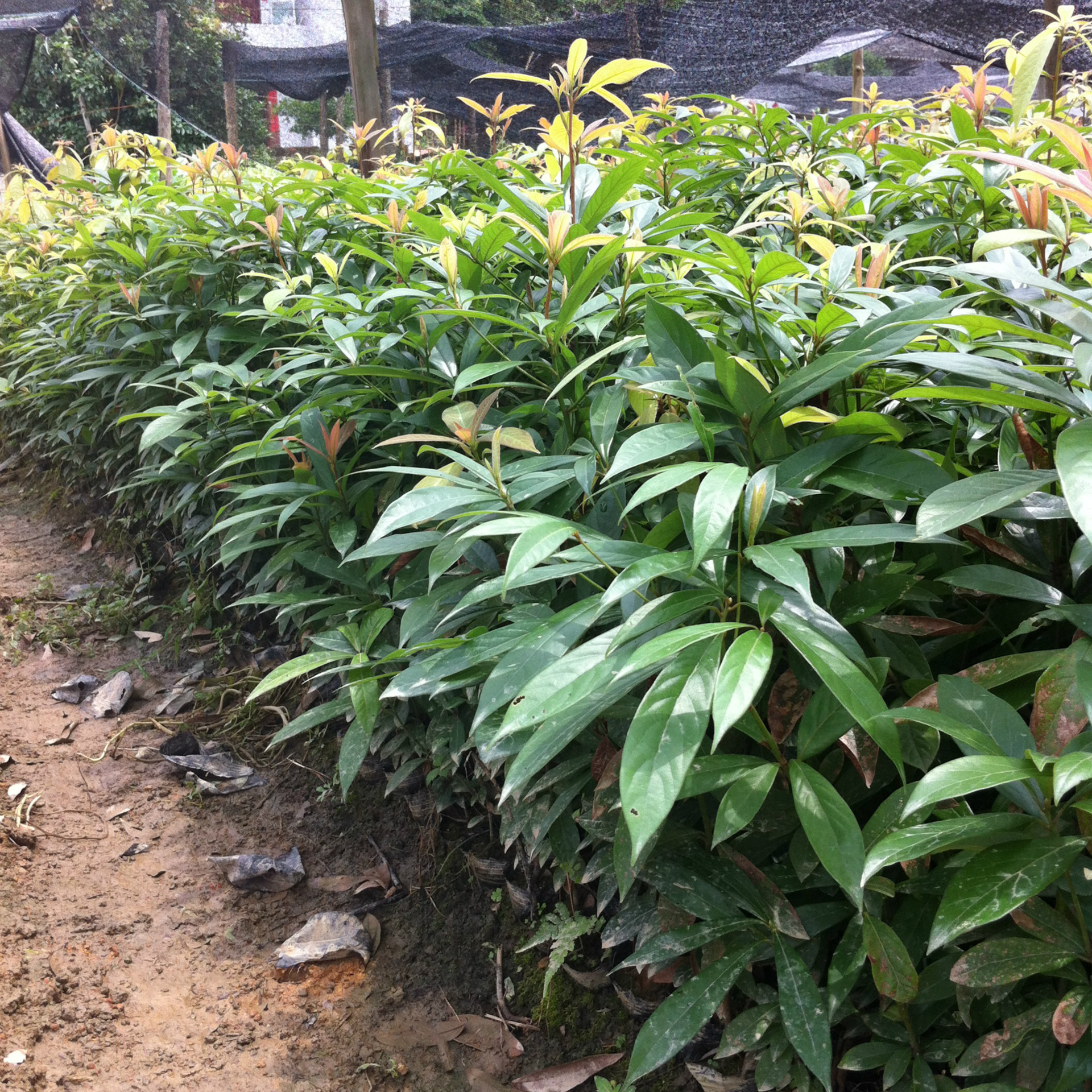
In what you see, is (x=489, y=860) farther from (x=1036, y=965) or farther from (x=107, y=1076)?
(x=1036, y=965)

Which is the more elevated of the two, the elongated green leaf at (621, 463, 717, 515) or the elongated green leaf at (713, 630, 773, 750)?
the elongated green leaf at (621, 463, 717, 515)

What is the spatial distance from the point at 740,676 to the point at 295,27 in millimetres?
18147

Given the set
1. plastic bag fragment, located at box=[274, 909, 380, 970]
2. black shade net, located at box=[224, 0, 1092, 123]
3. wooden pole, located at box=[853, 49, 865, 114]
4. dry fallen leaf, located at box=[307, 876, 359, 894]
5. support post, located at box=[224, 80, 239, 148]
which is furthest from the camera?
support post, located at box=[224, 80, 239, 148]

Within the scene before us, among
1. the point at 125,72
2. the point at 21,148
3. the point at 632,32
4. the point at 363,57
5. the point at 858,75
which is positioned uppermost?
the point at 125,72

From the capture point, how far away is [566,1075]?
48.4 inches

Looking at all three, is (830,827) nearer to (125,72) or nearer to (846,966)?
(846,966)

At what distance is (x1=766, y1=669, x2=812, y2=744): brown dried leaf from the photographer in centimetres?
97

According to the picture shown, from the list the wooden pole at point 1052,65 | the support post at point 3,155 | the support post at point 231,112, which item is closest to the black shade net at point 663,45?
the support post at point 231,112

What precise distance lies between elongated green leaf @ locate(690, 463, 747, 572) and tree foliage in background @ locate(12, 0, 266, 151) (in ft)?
52.3

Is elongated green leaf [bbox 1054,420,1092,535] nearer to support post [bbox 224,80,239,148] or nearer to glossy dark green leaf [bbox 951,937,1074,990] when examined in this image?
glossy dark green leaf [bbox 951,937,1074,990]

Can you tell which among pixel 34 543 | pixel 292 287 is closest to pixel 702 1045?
pixel 292 287

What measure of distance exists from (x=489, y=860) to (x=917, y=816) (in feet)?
2.70

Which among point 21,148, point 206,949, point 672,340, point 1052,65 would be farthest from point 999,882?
point 21,148

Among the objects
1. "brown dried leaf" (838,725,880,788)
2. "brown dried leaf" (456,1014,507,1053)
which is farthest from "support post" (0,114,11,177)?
"brown dried leaf" (838,725,880,788)
